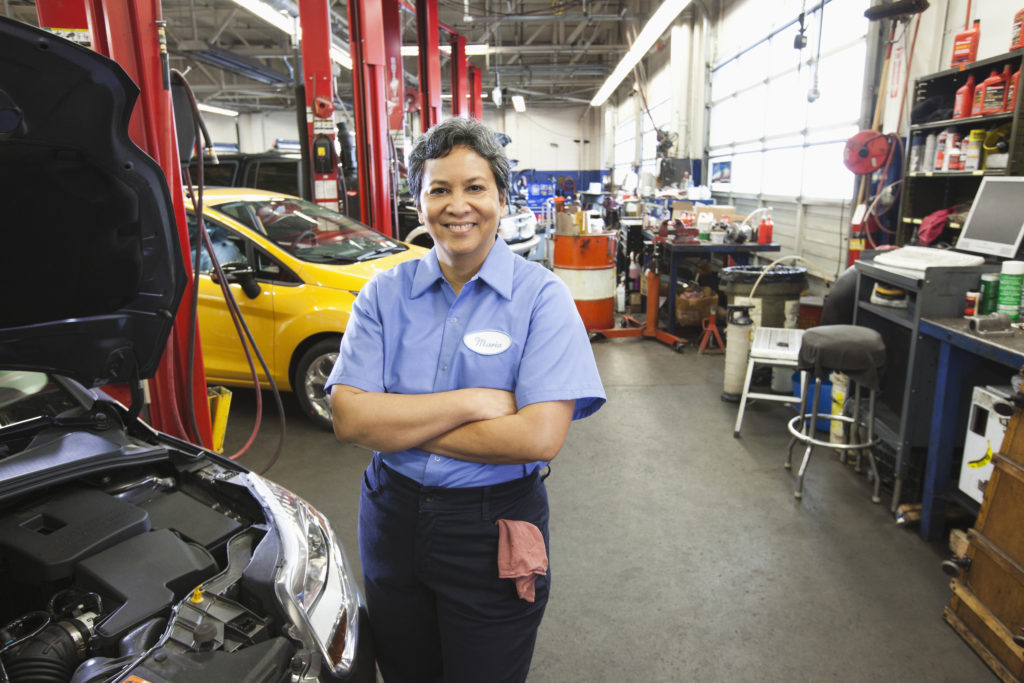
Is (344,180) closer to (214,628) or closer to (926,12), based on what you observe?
(926,12)

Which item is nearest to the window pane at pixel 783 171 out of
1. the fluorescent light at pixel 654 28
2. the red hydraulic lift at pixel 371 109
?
the fluorescent light at pixel 654 28

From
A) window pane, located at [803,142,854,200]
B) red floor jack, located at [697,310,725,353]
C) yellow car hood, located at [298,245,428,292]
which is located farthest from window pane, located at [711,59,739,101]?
yellow car hood, located at [298,245,428,292]

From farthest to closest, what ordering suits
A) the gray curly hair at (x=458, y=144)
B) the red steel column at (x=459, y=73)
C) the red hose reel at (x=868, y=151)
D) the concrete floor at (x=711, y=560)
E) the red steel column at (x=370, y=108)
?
1. the red steel column at (x=459, y=73)
2. the red steel column at (x=370, y=108)
3. the red hose reel at (x=868, y=151)
4. the concrete floor at (x=711, y=560)
5. the gray curly hair at (x=458, y=144)

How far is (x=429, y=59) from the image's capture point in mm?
8688

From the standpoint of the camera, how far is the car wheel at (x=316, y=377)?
13.3 feet

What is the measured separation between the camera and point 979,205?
363 centimetres

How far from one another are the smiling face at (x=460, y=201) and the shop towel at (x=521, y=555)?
2.02 ft

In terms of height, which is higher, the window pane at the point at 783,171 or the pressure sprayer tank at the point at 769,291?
the window pane at the point at 783,171

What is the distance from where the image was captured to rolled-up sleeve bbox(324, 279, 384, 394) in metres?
1.43

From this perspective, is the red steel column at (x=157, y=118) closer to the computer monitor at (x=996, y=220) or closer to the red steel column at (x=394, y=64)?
the computer monitor at (x=996, y=220)

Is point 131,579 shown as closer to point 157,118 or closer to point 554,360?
point 554,360

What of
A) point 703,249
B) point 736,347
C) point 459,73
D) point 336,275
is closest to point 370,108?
point 336,275

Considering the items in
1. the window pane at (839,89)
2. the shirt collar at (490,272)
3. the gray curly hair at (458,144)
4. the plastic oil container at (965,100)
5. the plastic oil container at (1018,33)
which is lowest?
the shirt collar at (490,272)

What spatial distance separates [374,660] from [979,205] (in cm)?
398
